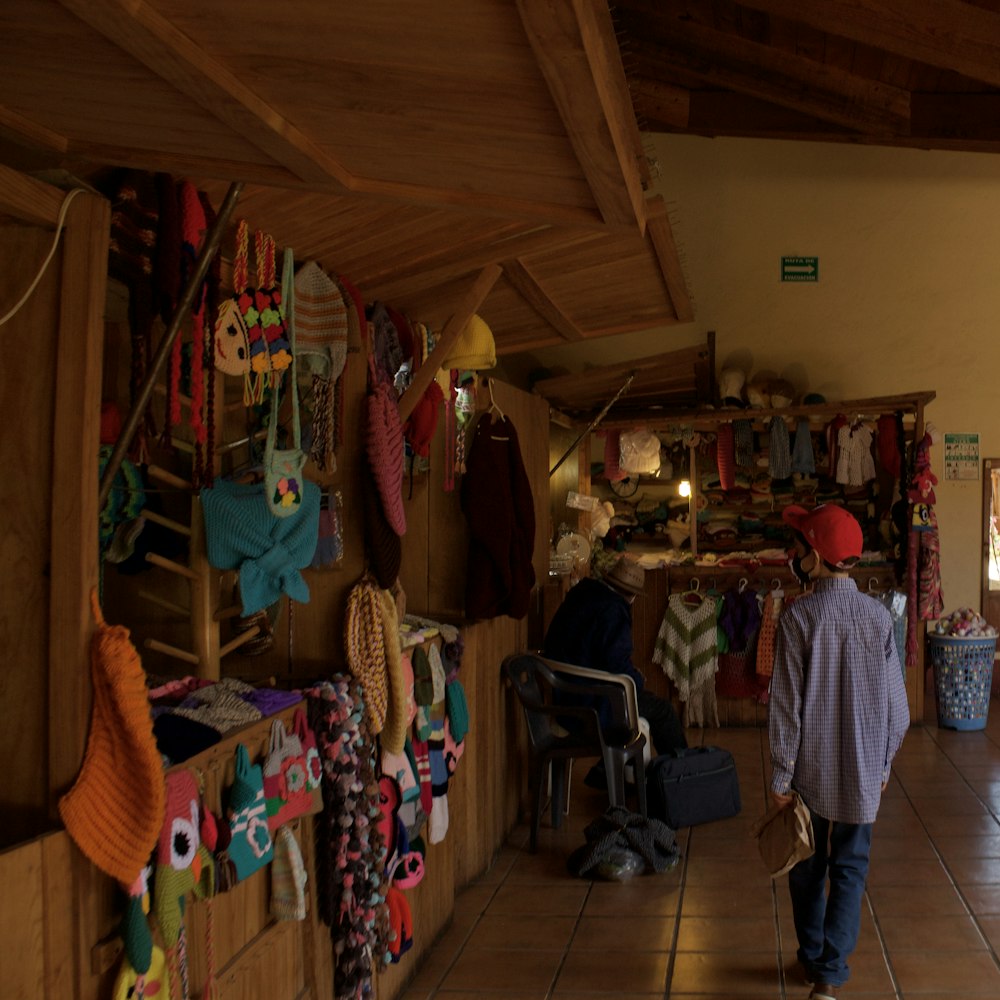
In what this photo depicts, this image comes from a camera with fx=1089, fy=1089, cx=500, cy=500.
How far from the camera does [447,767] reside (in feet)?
13.5

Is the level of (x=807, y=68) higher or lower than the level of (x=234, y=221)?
higher

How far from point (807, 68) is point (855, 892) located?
19.7ft

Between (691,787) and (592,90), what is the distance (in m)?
4.00

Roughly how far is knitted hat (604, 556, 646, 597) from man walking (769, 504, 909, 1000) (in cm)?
184

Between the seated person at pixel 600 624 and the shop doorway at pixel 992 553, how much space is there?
15.8 ft

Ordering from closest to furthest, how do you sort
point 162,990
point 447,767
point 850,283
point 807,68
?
point 162,990 < point 447,767 < point 807,68 < point 850,283

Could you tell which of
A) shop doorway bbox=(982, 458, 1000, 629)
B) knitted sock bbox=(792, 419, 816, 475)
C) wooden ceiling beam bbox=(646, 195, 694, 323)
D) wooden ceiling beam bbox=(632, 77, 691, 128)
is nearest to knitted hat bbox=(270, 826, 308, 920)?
wooden ceiling beam bbox=(646, 195, 694, 323)

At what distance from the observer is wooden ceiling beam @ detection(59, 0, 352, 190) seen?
1674mm

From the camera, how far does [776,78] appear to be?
8.09 metres

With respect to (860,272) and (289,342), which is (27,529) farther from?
(860,272)

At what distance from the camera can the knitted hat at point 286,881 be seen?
2.73 metres

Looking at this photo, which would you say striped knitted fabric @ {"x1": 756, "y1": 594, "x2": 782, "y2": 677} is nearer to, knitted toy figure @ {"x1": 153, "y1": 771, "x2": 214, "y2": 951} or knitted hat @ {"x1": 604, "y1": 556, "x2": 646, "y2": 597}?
knitted hat @ {"x1": 604, "y1": 556, "x2": 646, "y2": 597}

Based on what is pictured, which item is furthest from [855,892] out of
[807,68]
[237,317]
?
[807,68]

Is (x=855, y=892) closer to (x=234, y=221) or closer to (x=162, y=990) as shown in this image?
(x=162, y=990)
